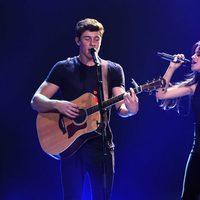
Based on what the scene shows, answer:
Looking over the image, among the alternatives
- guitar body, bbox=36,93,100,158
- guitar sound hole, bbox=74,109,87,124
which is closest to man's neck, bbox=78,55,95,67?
guitar body, bbox=36,93,100,158

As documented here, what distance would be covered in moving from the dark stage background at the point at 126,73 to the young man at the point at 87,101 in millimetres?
896

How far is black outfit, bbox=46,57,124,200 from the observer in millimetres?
3004

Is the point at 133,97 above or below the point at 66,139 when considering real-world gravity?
above

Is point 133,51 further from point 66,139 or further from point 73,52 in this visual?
point 66,139

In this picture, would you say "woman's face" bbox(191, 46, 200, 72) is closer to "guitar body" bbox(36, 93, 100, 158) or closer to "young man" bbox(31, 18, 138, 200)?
"young man" bbox(31, 18, 138, 200)

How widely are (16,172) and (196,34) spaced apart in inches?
93.2

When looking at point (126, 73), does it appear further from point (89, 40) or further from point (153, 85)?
point (153, 85)

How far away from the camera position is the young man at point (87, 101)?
Answer: 9.86 ft

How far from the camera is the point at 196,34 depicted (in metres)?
4.28

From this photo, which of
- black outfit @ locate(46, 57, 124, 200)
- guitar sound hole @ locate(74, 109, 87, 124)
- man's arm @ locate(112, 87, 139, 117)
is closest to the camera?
man's arm @ locate(112, 87, 139, 117)

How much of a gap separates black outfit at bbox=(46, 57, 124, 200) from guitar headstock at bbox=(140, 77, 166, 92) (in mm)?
423

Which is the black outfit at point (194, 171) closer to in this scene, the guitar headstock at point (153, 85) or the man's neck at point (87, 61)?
the guitar headstock at point (153, 85)

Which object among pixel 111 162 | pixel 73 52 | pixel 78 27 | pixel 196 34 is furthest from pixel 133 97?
pixel 196 34

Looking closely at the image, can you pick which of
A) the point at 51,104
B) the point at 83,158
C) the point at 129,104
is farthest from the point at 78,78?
the point at 83,158
